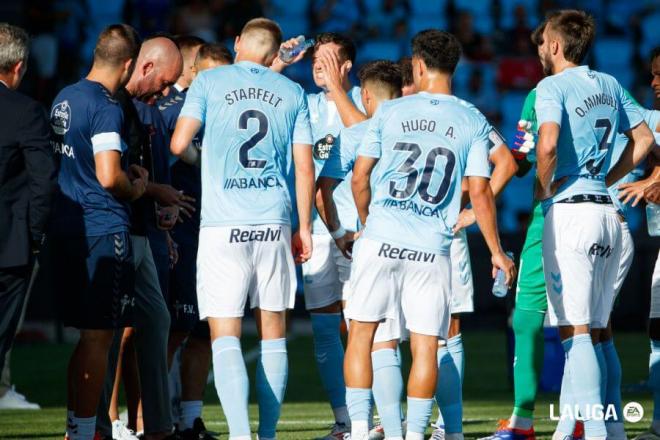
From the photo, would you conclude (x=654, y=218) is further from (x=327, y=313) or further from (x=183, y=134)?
(x=183, y=134)

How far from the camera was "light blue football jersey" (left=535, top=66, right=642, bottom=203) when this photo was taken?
24.4 ft

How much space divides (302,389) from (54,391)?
2.47m

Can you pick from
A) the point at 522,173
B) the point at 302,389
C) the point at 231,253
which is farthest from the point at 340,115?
the point at 302,389

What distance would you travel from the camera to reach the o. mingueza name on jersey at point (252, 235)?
7.03 meters

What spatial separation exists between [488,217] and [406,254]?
536 mm

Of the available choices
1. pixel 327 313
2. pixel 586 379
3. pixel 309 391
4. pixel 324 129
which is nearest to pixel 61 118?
pixel 324 129

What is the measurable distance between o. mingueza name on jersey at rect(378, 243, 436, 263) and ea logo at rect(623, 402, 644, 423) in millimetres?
3417

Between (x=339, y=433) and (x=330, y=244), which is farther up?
(x=330, y=244)

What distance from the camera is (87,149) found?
7.00 meters

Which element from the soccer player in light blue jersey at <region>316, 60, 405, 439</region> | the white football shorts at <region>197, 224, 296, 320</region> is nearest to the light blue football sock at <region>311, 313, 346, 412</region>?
the soccer player in light blue jersey at <region>316, 60, 405, 439</region>

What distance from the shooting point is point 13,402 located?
10648 millimetres

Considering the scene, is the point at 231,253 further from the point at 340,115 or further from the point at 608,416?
the point at 608,416

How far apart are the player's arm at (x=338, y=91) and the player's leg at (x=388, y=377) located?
5.36ft

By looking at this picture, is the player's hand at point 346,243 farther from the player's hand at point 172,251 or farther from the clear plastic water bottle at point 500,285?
the clear plastic water bottle at point 500,285
